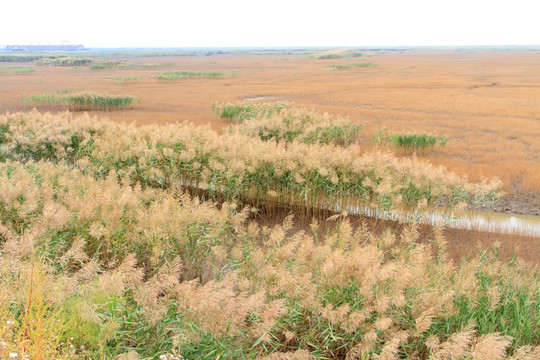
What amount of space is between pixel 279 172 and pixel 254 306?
14.6ft

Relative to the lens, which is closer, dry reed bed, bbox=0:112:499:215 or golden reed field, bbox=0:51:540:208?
dry reed bed, bbox=0:112:499:215

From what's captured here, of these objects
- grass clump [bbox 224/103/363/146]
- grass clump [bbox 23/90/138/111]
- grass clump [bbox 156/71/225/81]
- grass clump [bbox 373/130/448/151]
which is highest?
grass clump [bbox 156/71/225/81]

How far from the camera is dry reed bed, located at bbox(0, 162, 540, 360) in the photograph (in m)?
2.93

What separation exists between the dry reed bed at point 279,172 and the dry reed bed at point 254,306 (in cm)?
262

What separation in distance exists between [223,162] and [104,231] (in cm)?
385

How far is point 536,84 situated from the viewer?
100ft

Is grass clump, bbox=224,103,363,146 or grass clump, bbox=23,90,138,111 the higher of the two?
grass clump, bbox=23,90,138,111

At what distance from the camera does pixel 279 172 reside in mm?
7484

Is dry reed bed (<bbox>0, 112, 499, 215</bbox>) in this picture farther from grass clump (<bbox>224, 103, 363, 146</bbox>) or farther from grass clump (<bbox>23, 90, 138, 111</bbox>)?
grass clump (<bbox>23, 90, 138, 111</bbox>)

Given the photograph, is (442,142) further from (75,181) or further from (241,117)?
(75,181)

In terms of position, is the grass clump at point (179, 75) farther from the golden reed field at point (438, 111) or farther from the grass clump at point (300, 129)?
the grass clump at point (300, 129)

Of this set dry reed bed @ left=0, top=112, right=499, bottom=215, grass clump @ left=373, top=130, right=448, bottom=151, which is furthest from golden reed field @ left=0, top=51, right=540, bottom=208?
dry reed bed @ left=0, top=112, right=499, bottom=215

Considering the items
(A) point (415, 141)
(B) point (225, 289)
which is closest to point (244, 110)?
(A) point (415, 141)

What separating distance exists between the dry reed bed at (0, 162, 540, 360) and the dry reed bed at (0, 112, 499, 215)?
262cm
